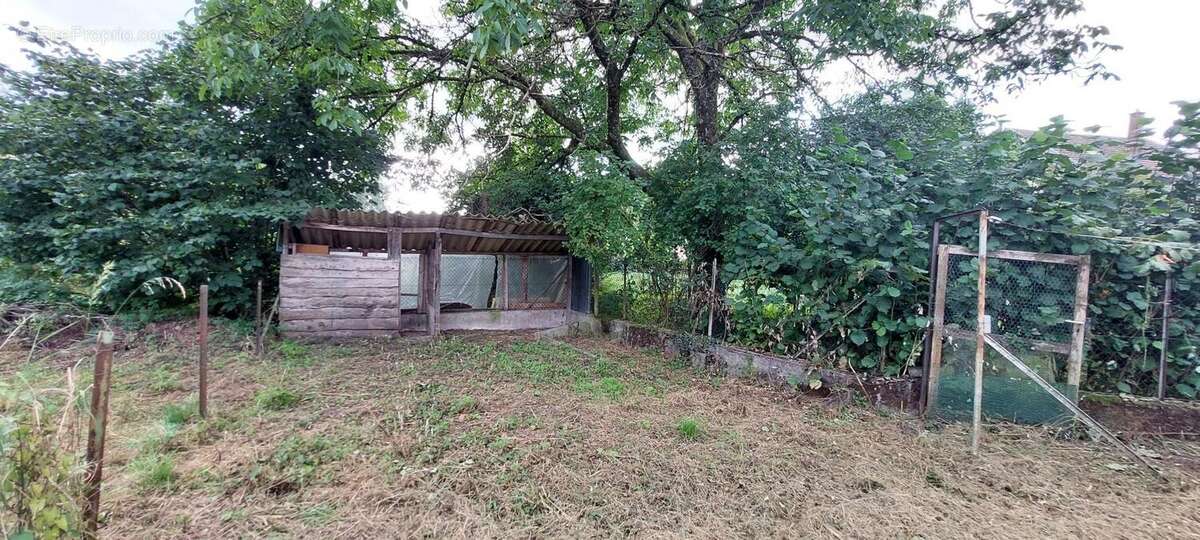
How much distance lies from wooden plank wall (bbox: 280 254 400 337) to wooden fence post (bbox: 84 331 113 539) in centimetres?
499

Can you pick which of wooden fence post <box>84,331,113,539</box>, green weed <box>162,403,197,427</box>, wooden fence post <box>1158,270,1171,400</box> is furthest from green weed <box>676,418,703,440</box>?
green weed <box>162,403,197,427</box>

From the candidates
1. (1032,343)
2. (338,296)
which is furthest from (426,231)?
(1032,343)

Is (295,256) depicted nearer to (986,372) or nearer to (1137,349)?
(986,372)

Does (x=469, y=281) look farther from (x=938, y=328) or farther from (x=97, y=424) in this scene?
(x=938, y=328)

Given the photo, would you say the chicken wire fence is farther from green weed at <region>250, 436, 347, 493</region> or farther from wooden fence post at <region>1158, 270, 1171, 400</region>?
wooden fence post at <region>1158, 270, 1171, 400</region>

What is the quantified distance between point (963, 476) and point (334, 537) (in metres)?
3.72

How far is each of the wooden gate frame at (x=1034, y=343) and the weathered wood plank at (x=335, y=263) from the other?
656cm

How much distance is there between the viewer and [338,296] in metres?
6.54

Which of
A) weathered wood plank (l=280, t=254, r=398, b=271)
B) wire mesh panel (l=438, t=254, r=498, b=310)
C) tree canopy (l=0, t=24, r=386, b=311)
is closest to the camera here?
tree canopy (l=0, t=24, r=386, b=311)

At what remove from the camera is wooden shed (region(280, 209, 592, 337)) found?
6.37 meters

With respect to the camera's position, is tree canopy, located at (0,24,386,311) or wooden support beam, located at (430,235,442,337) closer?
tree canopy, located at (0,24,386,311)

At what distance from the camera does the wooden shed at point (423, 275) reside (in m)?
6.37

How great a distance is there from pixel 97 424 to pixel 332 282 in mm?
5170

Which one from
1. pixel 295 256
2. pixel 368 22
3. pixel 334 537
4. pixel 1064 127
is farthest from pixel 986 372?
pixel 295 256
